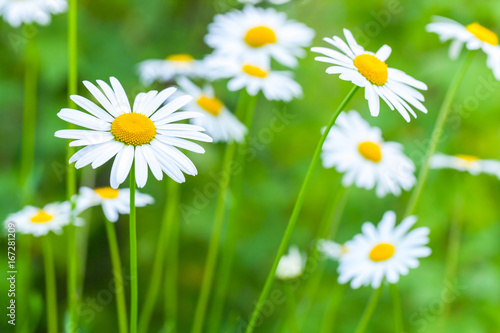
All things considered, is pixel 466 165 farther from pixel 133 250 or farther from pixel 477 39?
pixel 133 250

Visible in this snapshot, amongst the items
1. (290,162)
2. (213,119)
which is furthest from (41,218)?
(290,162)

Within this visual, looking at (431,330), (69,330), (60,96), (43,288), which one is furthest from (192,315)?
(69,330)

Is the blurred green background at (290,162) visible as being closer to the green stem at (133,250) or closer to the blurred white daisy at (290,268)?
the blurred white daisy at (290,268)

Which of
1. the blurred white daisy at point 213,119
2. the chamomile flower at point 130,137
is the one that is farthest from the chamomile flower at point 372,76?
the blurred white daisy at point 213,119

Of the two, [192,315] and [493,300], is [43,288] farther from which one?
[493,300]

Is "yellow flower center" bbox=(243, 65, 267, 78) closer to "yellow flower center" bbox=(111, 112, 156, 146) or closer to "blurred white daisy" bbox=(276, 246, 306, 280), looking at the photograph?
"blurred white daisy" bbox=(276, 246, 306, 280)

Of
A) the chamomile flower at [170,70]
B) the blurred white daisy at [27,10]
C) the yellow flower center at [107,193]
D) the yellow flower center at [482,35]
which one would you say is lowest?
the yellow flower center at [107,193]
